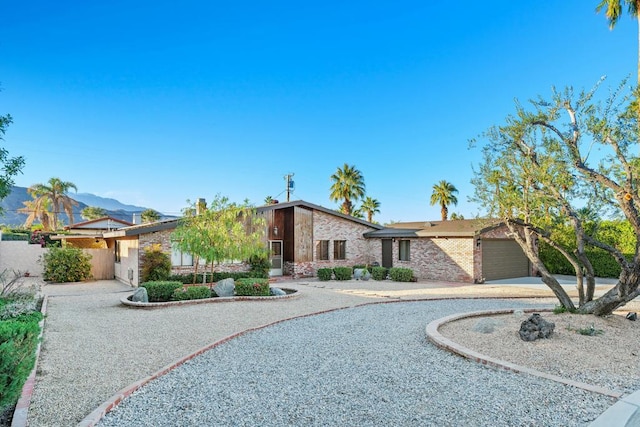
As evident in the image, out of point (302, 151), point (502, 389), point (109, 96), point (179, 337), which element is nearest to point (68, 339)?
point (179, 337)

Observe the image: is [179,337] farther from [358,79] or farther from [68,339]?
[358,79]

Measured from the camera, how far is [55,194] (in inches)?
1620

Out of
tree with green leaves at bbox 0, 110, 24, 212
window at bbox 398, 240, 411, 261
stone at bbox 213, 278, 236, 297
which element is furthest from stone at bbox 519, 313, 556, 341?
window at bbox 398, 240, 411, 261

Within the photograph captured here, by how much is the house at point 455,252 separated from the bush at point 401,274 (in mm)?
1598

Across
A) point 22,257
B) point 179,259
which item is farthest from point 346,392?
point 22,257

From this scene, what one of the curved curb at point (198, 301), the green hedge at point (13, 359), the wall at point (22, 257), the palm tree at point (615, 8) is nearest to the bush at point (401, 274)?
the curved curb at point (198, 301)

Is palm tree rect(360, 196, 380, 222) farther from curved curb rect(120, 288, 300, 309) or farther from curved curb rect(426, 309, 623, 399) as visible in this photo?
curved curb rect(426, 309, 623, 399)

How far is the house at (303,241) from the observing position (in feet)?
67.3

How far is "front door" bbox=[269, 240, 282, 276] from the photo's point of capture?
2136 cm

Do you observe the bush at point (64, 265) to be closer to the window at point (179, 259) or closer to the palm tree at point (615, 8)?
the window at point (179, 259)

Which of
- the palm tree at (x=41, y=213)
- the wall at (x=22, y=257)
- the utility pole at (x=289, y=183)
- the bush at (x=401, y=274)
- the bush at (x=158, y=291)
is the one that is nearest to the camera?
the bush at (x=158, y=291)

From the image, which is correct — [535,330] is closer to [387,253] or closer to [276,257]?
[276,257]

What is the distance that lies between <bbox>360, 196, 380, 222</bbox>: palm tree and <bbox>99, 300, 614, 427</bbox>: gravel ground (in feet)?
109

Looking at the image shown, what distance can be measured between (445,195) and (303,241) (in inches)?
831
